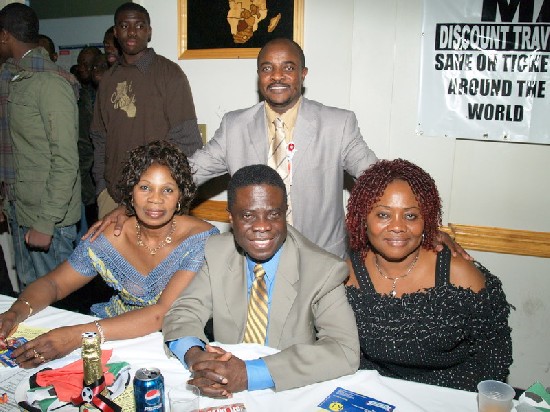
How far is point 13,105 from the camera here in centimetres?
324

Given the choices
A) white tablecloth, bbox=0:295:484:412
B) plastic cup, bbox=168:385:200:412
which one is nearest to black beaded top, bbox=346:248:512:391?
white tablecloth, bbox=0:295:484:412

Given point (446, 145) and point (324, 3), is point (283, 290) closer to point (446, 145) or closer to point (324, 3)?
point (446, 145)

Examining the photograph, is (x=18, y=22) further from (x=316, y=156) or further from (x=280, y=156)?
(x=316, y=156)

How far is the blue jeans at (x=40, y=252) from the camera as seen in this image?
3.33 metres

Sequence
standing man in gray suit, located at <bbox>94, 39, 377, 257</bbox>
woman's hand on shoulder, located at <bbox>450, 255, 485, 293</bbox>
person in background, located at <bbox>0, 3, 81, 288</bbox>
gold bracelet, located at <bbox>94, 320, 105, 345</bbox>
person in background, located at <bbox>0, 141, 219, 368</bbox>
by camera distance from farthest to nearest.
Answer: person in background, located at <bbox>0, 3, 81, 288</bbox>, standing man in gray suit, located at <bbox>94, 39, 377, 257</bbox>, person in background, located at <bbox>0, 141, 219, 368</bbox>, woman's hand on shoulder, located at <bbox>450, 255, 485, 293</bbox>, gold bracelet, located at <bbox>94, 320, 105, 345</bbox>

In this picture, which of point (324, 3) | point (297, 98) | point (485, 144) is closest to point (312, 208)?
point (297, 98)

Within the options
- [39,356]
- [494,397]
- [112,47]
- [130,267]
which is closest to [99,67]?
[112,47]

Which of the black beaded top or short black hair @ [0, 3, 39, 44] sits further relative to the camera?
short black hair @ [0, 3, 39, 44]

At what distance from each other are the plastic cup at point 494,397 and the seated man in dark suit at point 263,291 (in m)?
0.40

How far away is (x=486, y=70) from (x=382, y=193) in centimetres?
165

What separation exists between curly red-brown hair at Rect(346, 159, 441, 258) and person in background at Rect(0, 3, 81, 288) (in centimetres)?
200

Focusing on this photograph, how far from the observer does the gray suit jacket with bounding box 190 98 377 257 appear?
2.76 m

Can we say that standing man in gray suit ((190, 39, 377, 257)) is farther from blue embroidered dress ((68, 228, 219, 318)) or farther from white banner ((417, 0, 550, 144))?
white banner ((417, 0, 550, 144))

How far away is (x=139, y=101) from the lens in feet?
11.1
